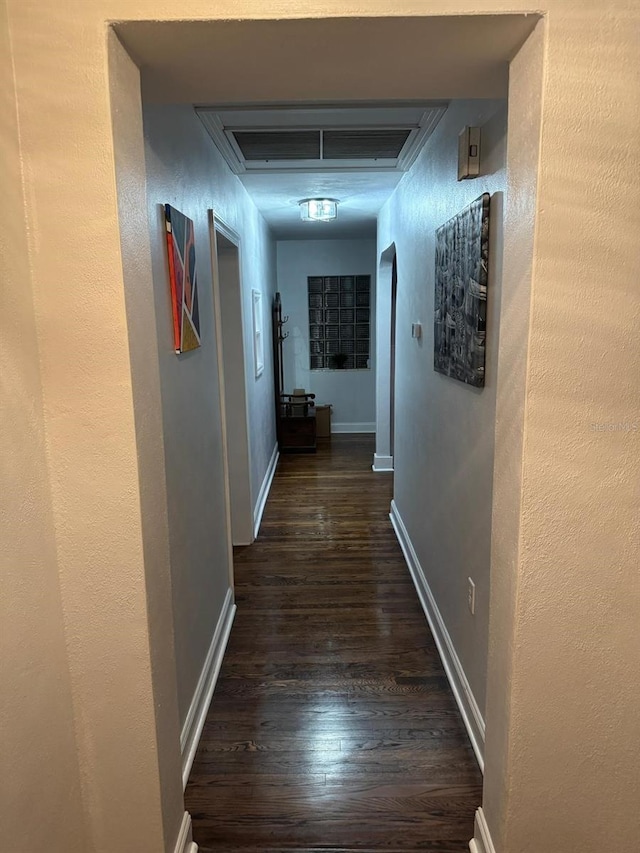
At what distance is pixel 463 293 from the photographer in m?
2.05

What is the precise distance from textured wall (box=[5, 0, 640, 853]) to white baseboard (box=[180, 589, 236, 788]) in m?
0.53

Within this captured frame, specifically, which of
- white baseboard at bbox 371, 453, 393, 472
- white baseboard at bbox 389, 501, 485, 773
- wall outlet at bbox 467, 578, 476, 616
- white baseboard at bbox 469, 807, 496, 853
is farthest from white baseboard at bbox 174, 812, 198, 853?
white baseboard at bbox 371, 453, 393, 472

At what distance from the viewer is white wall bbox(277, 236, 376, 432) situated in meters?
6.82

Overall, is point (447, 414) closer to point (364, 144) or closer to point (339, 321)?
point (364, 144)

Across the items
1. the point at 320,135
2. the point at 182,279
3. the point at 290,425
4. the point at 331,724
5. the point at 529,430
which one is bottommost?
the point at 331,724

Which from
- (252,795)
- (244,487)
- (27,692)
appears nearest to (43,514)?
(27,692)

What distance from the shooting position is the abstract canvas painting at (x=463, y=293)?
6.01 ft

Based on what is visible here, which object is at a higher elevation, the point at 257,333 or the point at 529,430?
the point at 257,333

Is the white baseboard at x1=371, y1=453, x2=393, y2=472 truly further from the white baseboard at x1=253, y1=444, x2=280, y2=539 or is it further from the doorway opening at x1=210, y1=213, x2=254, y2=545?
the doorway opening at x1=210, y1=213, x2=254, y2=545

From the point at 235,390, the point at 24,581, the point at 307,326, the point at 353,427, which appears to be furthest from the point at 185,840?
the point at 307,326

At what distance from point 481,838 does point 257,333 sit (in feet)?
11.8

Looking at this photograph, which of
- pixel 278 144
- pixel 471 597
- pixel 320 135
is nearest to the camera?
pixel 471 597

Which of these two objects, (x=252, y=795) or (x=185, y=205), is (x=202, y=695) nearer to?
(x=252, y=795)

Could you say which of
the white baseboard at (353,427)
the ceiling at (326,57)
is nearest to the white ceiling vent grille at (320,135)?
the ceiling at (326,57)
